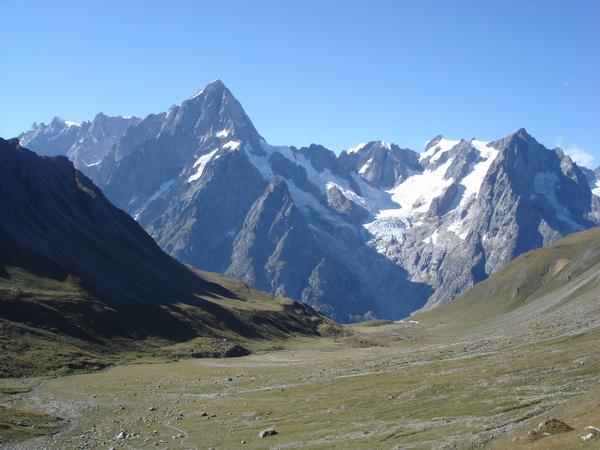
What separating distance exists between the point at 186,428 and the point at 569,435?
131 ft

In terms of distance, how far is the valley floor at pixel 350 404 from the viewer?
172 ft

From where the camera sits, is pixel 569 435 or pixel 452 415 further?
pixel 452 415

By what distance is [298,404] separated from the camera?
77.7 metres

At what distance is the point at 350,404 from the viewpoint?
235ft

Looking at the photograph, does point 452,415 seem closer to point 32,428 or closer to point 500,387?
point 500,387

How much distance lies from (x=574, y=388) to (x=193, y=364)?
98500 millimetres

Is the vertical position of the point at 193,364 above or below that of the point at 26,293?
below

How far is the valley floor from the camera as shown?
2064 inches

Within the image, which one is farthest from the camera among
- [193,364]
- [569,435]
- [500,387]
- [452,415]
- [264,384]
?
[193,364]

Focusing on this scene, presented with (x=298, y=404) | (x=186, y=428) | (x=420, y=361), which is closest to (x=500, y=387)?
(x=298, y=404)

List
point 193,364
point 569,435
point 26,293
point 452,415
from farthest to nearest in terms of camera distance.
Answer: point 26,293, point 193,364, point 452,415, point 569,435

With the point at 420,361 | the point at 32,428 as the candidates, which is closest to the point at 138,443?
the point at 32,428

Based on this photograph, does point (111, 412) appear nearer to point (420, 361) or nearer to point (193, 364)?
point (420, 361)

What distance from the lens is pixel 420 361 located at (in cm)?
10781
